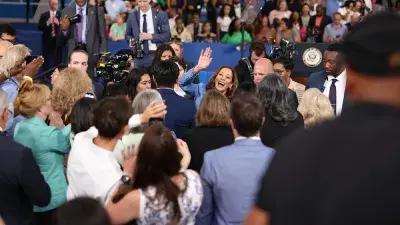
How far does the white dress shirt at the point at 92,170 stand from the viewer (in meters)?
3.85

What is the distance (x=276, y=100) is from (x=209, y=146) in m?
0.76

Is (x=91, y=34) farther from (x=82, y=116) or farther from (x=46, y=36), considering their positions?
(x=82, y=116)

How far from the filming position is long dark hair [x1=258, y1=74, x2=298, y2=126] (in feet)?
16.4

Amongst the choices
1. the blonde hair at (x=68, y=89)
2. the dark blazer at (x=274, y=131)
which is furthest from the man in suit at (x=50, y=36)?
the dark blazer at (x=274, y=131)

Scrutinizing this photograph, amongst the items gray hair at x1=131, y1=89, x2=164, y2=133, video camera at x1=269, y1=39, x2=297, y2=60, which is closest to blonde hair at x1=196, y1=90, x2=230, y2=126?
gray hair at x1=131, y1=89, x2=164, y2=133

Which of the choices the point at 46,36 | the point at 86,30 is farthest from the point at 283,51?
the point at 46,36

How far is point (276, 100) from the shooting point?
5141 mm

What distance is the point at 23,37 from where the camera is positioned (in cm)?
1430

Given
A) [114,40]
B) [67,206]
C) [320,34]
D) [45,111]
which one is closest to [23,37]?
[114,40]

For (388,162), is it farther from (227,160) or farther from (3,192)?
(3,192)

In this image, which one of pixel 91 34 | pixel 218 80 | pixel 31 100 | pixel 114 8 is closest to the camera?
pixel 31 100

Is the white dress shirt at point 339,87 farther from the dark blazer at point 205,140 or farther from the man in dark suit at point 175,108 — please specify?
the dark blazer at point 205,140

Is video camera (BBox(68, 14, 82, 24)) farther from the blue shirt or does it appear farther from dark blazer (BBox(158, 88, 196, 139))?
the blue shirt

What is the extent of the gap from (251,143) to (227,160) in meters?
0.16
